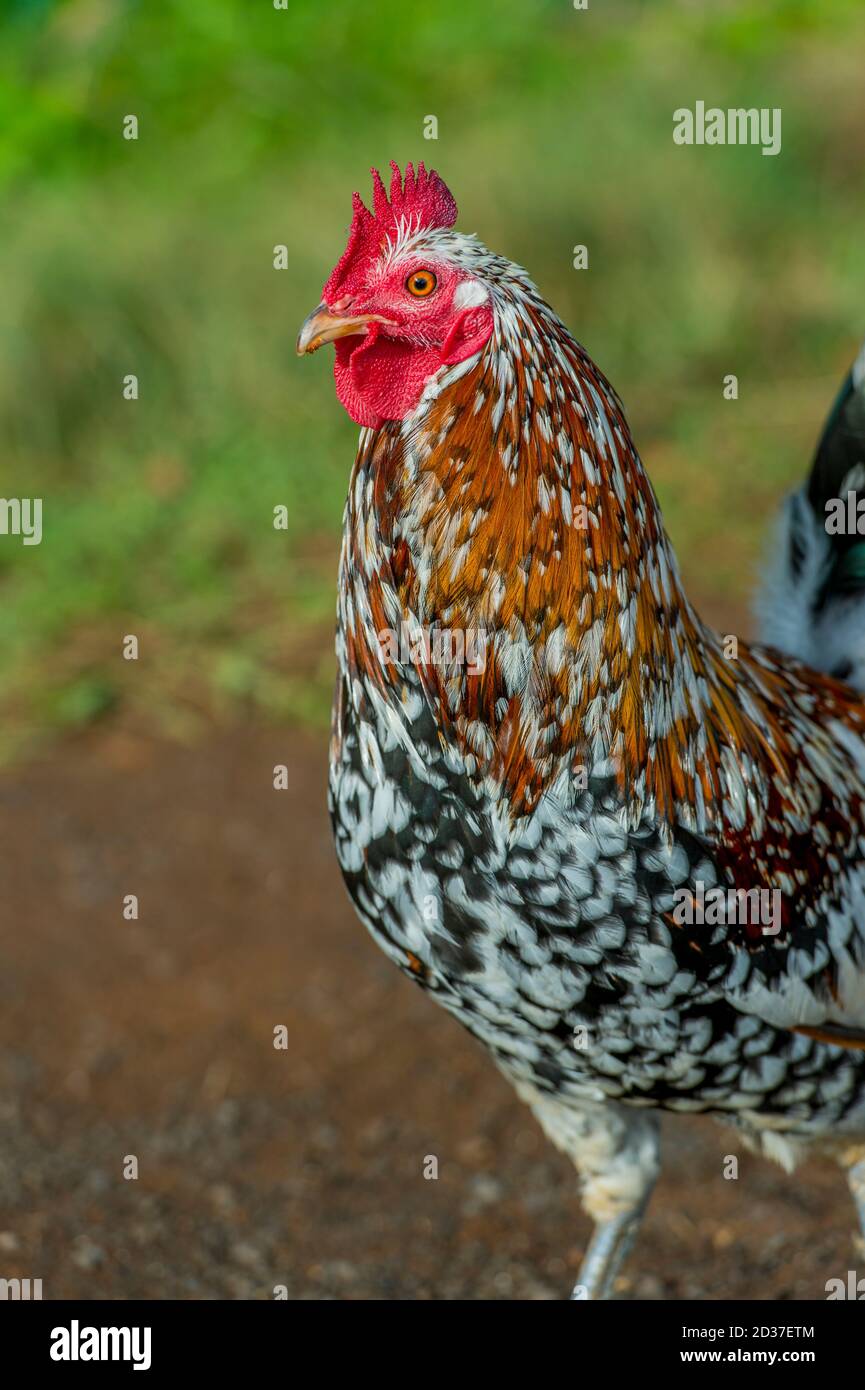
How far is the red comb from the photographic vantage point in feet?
7.43

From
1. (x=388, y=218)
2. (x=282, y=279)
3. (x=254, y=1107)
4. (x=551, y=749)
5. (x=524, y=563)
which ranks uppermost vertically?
(x=282, y=279)

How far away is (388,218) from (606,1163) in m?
1.97

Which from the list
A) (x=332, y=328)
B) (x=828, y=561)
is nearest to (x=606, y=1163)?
(x=828, y=561)

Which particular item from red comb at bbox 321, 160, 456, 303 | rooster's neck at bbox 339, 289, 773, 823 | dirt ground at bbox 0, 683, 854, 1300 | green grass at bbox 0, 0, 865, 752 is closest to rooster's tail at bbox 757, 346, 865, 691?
rooster's neck at bbox 339, 289, 773, 823

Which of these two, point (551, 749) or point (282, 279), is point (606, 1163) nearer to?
point (551, 749)

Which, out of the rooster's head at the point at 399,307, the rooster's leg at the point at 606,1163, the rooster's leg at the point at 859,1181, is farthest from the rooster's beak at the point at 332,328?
the rooster's leg at the point at 859,1181

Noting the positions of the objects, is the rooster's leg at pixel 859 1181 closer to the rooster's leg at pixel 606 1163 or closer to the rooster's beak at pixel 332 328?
the rooster's leg at pixel 606 1163

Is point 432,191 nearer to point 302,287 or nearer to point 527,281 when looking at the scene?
point 527,281

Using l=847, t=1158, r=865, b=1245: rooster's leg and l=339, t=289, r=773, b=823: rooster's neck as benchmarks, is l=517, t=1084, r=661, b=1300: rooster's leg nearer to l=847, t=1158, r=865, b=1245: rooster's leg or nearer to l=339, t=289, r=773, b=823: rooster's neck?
l=847, t=1158, r=865, b=1245: rooster's leg

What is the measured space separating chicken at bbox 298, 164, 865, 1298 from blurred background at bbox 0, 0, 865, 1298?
4.20ft

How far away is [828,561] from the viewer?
10.6ft

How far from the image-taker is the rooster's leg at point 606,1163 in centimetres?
292
